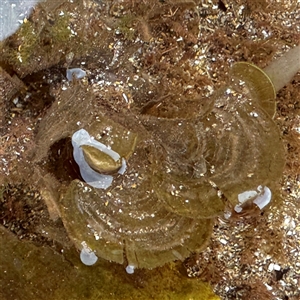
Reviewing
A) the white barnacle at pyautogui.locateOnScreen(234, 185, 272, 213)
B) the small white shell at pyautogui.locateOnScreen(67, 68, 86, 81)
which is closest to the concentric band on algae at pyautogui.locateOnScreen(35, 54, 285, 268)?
the white barnacle at pyautogui.locateOnScreen(234, 185, 272, 213)

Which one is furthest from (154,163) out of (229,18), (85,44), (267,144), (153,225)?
(229,18)

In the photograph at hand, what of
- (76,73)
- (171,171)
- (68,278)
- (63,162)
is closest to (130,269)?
(68,278)

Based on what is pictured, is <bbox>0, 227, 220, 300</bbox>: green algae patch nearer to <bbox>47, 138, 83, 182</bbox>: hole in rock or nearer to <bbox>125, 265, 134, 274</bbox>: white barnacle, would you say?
<bbox>125, 265, 134, 274</bbox>: white barnacle

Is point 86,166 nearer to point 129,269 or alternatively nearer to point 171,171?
point 171,171

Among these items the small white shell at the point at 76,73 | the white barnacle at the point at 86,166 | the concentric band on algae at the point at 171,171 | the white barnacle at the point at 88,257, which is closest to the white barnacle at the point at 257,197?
the concentric band on algae at the point at 171,171

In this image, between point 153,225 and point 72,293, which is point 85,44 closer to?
point 153,225

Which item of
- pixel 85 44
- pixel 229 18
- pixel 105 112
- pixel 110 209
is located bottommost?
pixel 110 209
